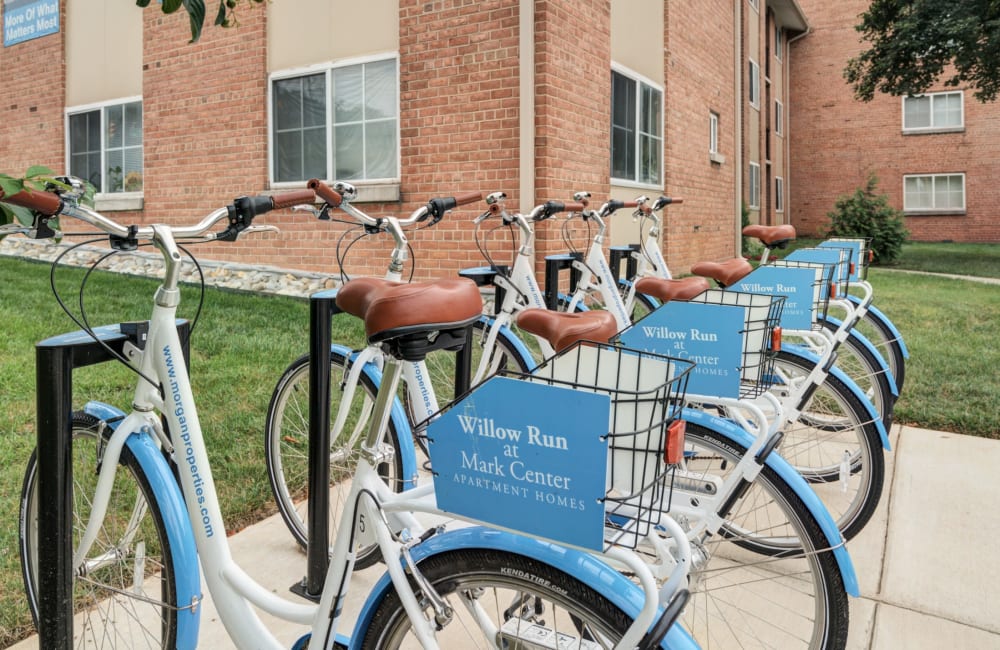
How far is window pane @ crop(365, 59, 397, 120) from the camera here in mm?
8391

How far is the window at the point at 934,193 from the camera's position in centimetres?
2481

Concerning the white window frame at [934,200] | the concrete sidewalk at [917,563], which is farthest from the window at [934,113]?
the concrete sidewalk at [917,563]

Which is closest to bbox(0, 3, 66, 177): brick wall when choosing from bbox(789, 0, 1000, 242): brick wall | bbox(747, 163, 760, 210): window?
bbox(747, 163, 760, 210): window

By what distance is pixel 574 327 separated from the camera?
86.3 inches

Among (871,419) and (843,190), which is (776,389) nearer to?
(871,419)

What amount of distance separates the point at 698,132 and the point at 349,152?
5496 mm

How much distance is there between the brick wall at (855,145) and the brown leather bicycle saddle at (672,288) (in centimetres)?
2360

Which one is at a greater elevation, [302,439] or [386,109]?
[386,109]

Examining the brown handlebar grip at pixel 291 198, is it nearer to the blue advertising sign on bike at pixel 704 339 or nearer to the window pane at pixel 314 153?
the blue advertising sign on bike at pixel 704 339

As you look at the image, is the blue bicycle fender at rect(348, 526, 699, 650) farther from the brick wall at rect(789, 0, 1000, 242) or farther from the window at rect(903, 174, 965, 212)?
the window at rect(903, 174, 965, 212)

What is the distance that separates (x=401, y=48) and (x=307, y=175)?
6.05ft

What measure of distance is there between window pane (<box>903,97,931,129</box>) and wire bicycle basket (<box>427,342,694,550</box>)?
89.0ft

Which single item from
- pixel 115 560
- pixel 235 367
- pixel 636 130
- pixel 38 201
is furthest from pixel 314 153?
pixel 38 201

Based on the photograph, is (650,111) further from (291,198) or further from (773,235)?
(291,198)
